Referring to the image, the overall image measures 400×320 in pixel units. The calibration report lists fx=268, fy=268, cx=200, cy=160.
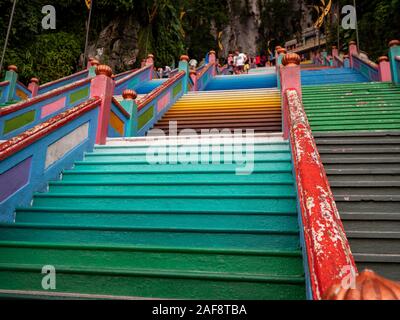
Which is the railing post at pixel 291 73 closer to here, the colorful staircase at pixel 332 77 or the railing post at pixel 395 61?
the railing post at pixel 395 61

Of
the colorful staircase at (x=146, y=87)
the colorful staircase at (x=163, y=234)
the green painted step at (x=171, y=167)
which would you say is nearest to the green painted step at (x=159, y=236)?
the colorful staircase at (x=163, y=234)

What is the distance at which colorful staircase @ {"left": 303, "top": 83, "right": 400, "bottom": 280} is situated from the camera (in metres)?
2.42

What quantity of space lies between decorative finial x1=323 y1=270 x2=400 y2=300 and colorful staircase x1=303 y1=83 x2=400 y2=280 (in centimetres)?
171

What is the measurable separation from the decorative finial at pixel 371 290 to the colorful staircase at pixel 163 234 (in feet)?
3.33

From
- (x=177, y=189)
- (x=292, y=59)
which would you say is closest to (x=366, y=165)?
(x=292, y=59)

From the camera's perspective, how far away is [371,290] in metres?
0.77

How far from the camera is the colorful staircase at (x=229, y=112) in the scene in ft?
21.6

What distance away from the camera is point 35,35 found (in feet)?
40.0

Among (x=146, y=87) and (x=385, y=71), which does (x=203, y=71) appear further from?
(x=385, y=71)

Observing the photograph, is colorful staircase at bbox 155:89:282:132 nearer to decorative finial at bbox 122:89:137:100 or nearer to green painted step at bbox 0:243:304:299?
decorative finial at bbox 122:89:137:100

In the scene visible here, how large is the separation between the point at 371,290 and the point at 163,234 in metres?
1.86

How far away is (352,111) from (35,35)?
13.4 m
